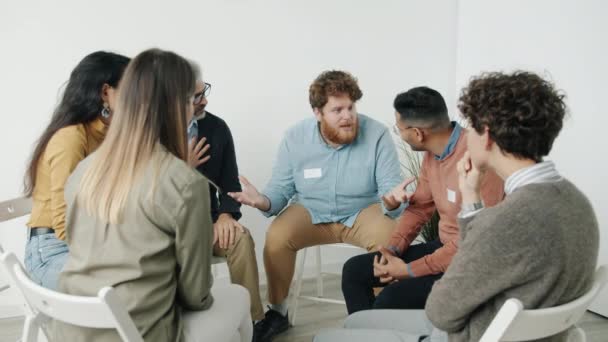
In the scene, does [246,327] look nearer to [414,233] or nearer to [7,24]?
[414,233]

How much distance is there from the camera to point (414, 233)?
224cm

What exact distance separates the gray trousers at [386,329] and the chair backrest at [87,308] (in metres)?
0.56

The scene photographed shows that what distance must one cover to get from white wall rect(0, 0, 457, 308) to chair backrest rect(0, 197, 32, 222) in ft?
3.00

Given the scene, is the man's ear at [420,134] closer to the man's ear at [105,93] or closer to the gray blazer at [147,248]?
the gray blazer at [147,248]

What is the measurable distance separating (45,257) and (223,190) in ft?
3.24

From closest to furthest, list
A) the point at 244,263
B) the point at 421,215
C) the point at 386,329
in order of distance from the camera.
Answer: the point at 386,329 → the point at 421,215 → the point at 244,263

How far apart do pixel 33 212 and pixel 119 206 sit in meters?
0.88

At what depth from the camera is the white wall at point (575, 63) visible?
2681 mm

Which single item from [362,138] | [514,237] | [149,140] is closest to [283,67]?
[362,138]

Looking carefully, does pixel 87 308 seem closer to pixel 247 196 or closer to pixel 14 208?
pixel 14 208

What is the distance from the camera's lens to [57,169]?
1.83m

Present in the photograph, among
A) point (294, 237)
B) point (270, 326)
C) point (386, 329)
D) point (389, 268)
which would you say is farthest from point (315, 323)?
point (386, 329)

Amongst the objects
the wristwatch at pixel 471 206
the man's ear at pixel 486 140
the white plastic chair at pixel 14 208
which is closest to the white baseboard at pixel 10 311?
the white plastic chair at pixel 14 208

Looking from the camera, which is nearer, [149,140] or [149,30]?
[149,140]
